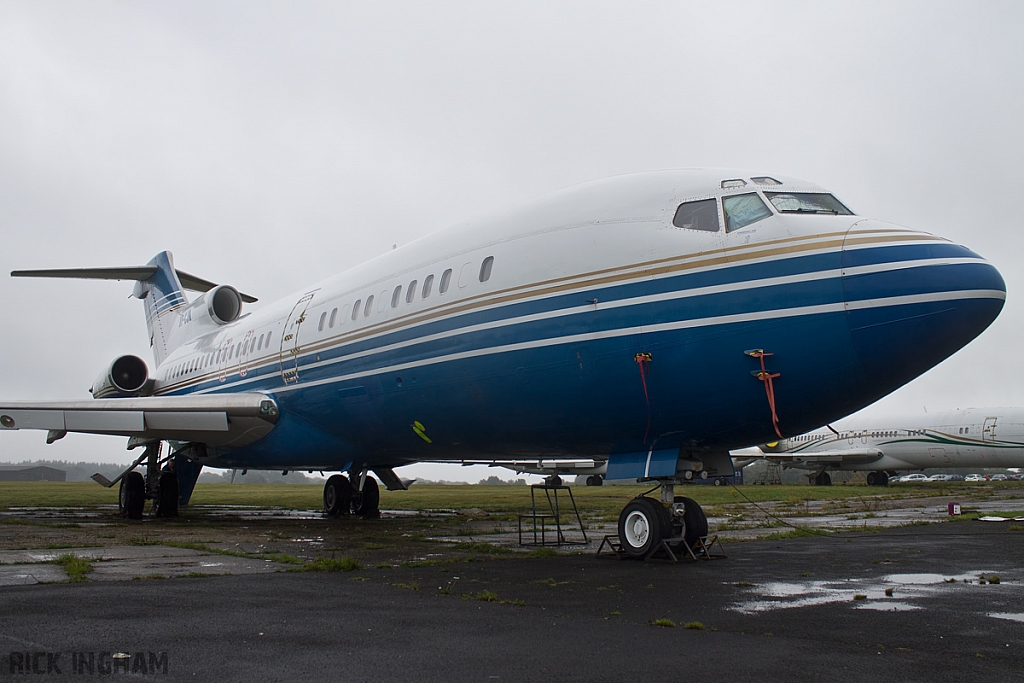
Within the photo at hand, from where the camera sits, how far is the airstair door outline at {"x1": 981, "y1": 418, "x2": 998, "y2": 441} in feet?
131

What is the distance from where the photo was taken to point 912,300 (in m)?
7.44

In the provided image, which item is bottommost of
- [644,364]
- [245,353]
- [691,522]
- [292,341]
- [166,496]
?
[691,522]

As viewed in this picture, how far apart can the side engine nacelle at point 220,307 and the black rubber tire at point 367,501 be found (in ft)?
20.6

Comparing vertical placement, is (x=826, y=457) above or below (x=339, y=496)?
below

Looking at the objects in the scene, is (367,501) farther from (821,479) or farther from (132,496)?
(821,479)

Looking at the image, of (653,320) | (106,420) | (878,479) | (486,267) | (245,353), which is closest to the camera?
(653,320)

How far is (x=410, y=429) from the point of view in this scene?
12.3 metres

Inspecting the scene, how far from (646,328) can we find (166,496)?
14056mm

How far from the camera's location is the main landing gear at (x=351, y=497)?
18.1 m

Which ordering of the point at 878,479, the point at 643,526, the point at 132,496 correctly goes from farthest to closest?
the point at 878,479 → the point at 132,496 → the point at 643,526

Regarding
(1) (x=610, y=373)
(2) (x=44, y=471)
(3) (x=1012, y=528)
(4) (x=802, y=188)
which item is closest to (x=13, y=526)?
(1) (x=610, y=373)

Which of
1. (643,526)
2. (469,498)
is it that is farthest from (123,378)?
(643,526)

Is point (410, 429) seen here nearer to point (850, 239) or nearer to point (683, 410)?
point (683, 410)

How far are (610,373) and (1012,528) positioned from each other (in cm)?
1134
